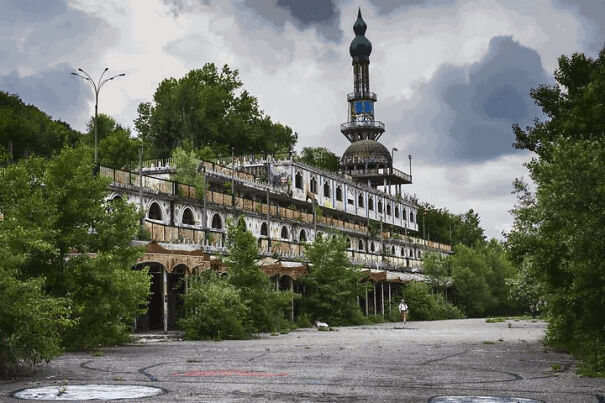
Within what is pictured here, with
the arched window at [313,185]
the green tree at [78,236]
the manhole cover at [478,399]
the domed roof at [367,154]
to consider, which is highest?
the domed roof at [367,154]

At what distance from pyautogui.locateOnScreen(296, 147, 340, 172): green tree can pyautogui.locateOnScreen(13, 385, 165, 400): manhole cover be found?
321ft

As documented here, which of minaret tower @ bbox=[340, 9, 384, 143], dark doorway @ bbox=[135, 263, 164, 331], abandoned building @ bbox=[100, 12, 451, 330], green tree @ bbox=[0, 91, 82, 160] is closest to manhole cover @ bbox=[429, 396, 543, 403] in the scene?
abandoned building @ bbox=[100, 12, 451, 330]

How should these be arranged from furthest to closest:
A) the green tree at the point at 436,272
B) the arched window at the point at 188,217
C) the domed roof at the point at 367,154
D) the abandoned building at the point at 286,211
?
the domed roof at the point at 367,154 < the green tree at the point at 436,272 < the arched window at the point at 188,217 < the abandoned building at the point at 286,211

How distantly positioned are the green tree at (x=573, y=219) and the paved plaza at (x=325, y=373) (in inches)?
42.0

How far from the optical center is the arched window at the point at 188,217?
57.9m

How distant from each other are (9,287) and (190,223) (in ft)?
139

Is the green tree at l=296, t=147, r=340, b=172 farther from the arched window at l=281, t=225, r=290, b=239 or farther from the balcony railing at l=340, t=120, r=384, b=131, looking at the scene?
the arched window at l=281, t=225, r=290, b=239

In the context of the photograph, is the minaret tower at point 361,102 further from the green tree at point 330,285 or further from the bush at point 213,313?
the bush at point 213,313

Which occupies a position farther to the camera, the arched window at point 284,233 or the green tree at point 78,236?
the arched window at point 284,233

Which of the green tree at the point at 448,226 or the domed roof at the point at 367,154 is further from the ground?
the domed roof at the point at 367,154

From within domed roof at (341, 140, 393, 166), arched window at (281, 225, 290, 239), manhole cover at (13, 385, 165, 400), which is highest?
domed roof at (341, 140, 393, 166)

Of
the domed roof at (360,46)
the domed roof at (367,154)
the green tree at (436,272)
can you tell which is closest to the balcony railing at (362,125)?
the domed roof at (367,154)

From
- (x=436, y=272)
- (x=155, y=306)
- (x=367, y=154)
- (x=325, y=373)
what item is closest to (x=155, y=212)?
(x=155, y=306)

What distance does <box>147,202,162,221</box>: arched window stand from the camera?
177 ft
